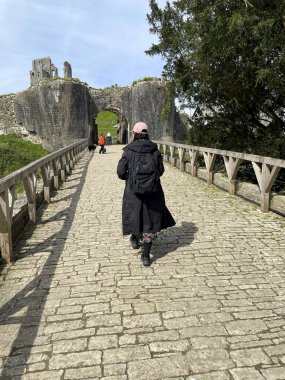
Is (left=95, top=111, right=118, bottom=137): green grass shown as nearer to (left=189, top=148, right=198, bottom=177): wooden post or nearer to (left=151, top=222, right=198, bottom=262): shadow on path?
(left=189, top=148, right=198, bottom=177): wooden post

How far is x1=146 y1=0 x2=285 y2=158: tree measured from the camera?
7707mm

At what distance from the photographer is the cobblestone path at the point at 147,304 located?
2.48m

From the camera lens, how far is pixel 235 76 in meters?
10.2

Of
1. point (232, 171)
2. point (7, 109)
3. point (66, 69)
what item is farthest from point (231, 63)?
point (66, 69)

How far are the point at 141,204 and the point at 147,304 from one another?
131cm

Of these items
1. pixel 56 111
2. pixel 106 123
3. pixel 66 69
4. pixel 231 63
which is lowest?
pixel 106 123

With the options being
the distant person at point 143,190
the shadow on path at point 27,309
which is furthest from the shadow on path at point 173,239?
the shadow on path at point 27,309

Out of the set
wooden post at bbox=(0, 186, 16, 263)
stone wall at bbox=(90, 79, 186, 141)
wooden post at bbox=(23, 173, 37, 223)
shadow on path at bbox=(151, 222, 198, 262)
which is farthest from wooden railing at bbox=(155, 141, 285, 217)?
stone wall at bbox=(90, 79, 186, 141)

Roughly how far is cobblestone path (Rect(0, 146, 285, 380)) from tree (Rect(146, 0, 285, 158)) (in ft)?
14.0

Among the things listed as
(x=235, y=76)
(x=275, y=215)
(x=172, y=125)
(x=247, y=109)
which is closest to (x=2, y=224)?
(x=275, y=215)

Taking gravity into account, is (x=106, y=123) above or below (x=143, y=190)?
below

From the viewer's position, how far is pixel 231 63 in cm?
963

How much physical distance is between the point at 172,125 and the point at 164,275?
1334 inches

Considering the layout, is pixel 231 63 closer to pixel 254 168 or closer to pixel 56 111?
pixel 254 168
